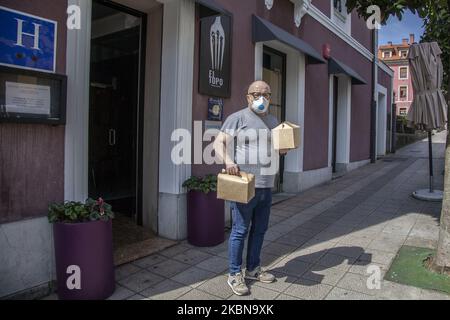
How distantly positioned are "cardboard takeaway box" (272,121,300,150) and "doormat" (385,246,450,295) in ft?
5.62

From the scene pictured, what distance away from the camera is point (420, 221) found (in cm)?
544

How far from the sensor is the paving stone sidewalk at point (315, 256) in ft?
10.8

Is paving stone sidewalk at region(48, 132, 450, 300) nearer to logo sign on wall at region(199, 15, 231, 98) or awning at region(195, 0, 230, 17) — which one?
logo sign on wall at region(199, 15, 231, 98)

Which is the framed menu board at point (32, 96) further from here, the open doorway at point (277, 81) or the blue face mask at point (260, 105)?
the open doorway at point (277, 81)

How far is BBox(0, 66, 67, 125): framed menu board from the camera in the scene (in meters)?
2.98

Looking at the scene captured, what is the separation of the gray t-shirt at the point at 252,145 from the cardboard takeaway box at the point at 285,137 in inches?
2.4

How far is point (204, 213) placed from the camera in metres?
4.43

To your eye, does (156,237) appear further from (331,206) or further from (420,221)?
(420,221)

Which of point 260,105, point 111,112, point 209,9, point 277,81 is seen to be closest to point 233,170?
point 260,105

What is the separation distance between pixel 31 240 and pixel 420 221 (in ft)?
17.1

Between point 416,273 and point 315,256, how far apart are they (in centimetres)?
104

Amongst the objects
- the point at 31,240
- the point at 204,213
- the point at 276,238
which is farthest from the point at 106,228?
the point at 276,238

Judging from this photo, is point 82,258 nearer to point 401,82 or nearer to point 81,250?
point 81,250
